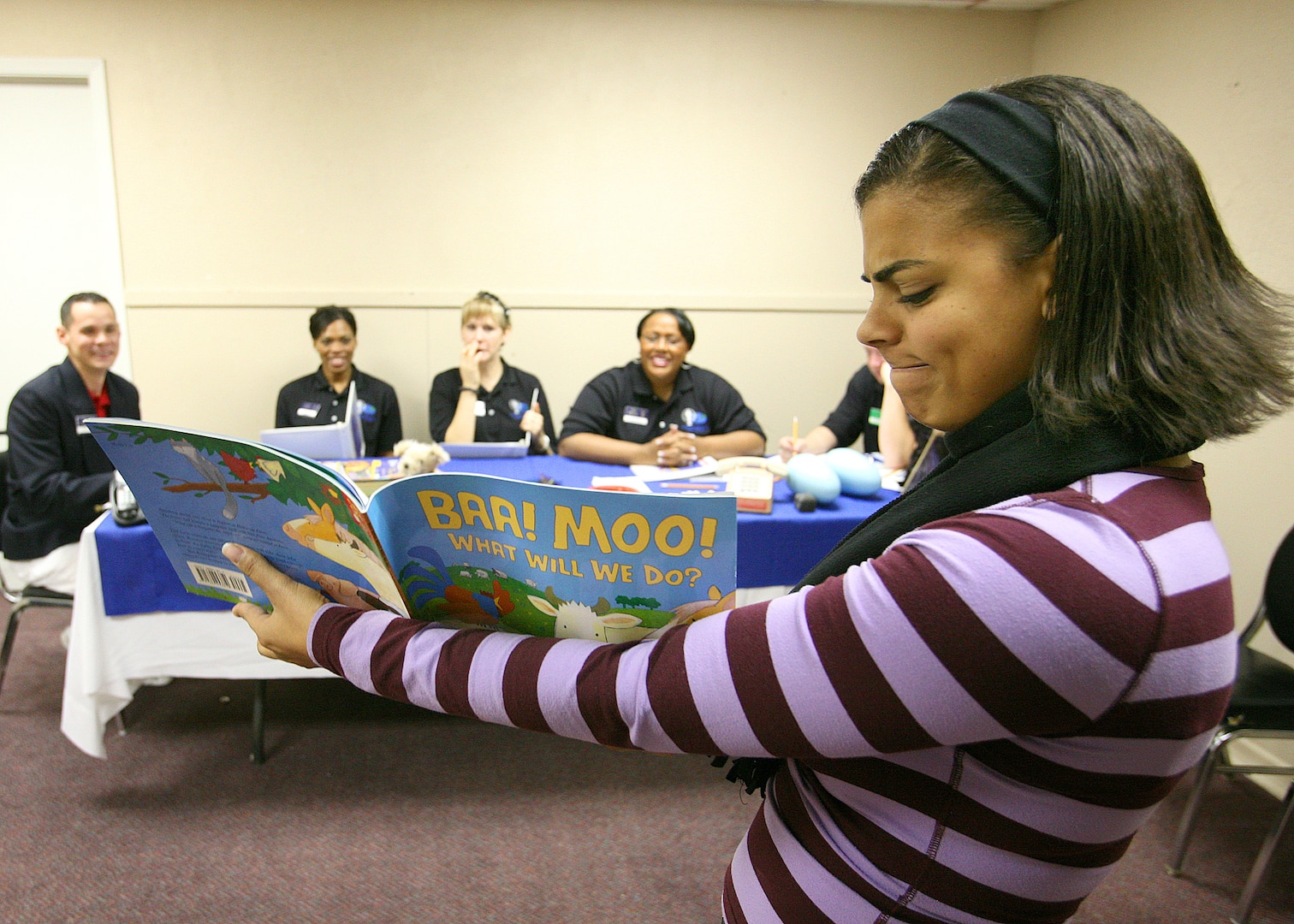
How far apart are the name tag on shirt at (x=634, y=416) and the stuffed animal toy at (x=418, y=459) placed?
1000mm

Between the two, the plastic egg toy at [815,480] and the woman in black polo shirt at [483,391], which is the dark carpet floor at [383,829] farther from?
the woman in black polo shirt at [483,391]

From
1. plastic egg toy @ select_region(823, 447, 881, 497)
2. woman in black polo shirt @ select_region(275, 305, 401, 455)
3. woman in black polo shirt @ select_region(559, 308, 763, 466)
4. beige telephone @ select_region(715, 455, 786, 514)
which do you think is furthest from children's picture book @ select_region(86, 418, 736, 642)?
woman in black polo shirt @ select_region(275, 305, 401, 455)

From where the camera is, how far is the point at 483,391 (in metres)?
3.57

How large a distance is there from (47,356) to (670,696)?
181 inches

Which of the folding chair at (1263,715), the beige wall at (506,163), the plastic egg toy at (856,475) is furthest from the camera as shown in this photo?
the beige wall at (506,163)

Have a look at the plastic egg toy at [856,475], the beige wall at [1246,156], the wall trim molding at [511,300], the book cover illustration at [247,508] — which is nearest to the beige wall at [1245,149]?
the beige wall at [1246,156]

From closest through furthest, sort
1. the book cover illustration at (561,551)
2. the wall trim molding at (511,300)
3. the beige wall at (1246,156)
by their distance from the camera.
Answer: the book cover illustration at (561,551) → the beige wall at (1246,156) → the wall trim molding at (511,300)

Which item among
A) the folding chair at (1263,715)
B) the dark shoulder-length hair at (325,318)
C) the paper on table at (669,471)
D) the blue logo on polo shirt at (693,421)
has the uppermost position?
the dark shoulder-length hair at (325,318)

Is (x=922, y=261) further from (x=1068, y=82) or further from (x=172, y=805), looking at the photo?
(x=172, y=805)

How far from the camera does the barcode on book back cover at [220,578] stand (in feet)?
2.88

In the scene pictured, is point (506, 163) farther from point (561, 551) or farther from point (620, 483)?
point (561, 551)

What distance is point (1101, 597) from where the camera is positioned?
0.41 meters

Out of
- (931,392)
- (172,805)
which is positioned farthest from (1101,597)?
(172,805)

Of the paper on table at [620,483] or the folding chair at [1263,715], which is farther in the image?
the paper on table at [620,483]
